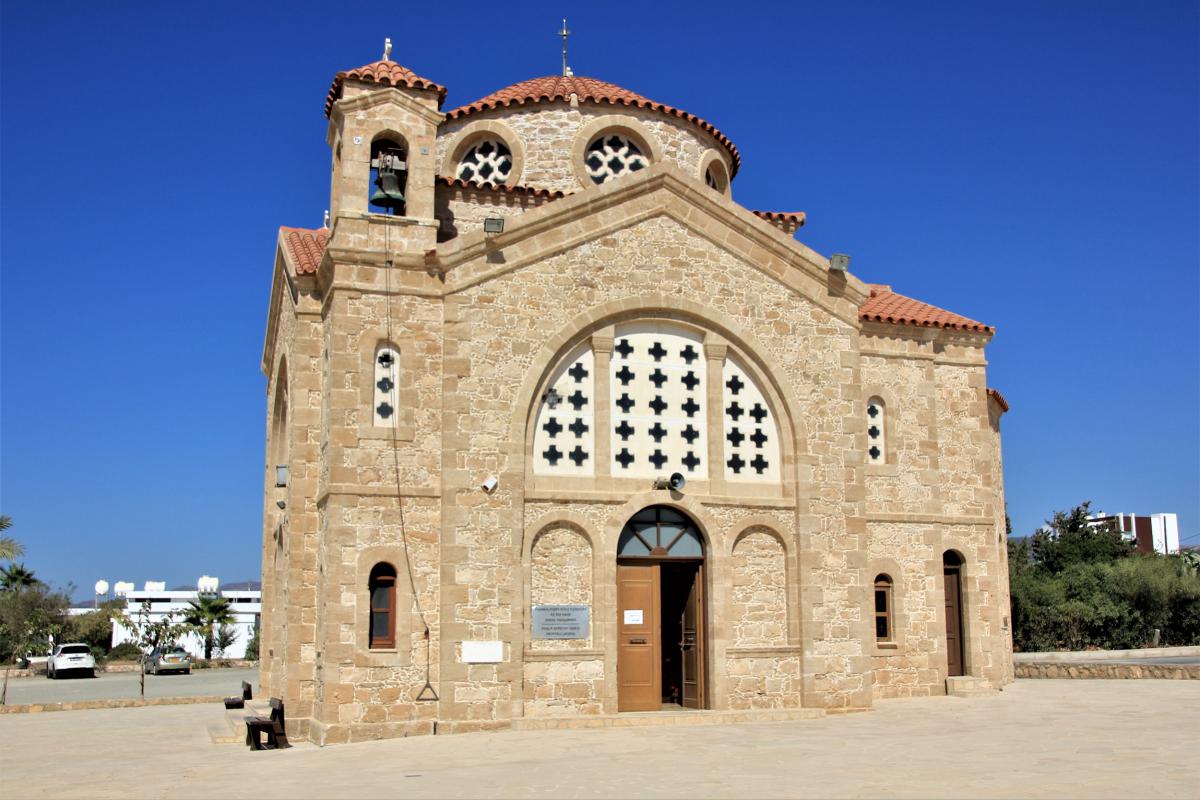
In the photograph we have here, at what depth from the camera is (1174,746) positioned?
1279 centimetres

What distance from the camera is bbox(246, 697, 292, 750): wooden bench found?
14477 millimetres

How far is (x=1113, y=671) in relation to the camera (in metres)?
24.2

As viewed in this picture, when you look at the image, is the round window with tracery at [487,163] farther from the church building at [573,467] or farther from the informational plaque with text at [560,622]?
the informational plaque with text at [560,622]

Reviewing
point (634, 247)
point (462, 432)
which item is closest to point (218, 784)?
point (462, 432)

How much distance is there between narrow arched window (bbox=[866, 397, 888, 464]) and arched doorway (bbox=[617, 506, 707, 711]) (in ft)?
14.3

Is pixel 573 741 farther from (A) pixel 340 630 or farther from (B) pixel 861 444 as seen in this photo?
(B) pixel 861 444

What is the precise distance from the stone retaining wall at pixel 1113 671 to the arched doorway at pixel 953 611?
18.5 ft

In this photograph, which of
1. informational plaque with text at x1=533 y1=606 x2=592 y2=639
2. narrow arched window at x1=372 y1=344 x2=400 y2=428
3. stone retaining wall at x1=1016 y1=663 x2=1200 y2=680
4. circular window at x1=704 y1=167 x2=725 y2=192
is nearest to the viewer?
narrow arched window at x1=372 y1=344 x2=400 y2=428

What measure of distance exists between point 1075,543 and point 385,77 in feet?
139

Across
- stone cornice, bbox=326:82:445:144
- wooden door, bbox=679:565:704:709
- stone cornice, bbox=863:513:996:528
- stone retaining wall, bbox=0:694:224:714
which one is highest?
stone cornice, bbox=326:82:445:144

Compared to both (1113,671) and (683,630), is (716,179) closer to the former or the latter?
(683,630)

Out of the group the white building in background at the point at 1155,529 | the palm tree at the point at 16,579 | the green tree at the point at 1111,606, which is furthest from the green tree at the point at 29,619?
the white building in background at the point at 1155,529

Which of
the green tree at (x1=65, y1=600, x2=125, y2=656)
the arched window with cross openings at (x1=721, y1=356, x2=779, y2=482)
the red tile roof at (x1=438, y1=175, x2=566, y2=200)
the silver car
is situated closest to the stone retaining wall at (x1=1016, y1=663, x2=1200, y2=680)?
the arched window with cross openings at (x1=721, y1=356, x2=779, y2=482)

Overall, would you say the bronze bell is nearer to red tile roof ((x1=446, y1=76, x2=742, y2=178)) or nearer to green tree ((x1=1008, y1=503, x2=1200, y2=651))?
red tile roof ((x1=446, y1=76, x2=742, y2=178))
